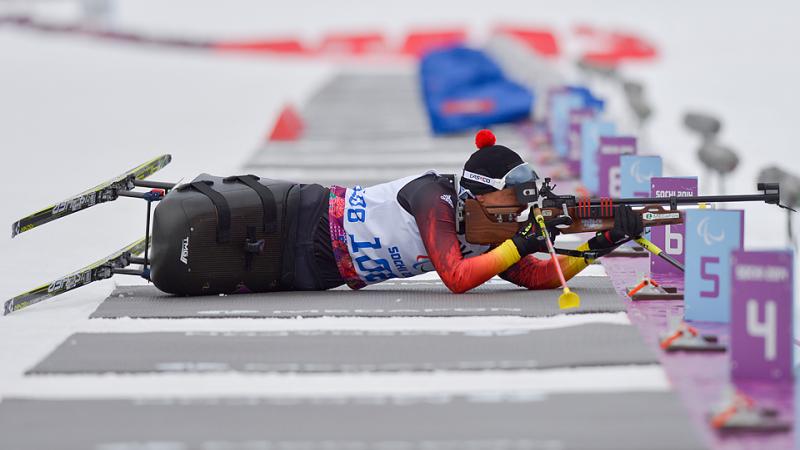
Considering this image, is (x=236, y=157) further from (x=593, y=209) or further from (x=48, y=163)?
(x=593, y=209)

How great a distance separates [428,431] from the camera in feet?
14.9

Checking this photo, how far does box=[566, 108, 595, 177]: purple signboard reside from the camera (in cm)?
1182

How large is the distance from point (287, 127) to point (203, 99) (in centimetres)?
697

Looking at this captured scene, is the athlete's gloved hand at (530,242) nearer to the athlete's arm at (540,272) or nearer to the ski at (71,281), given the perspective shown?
the athlete's arm at (540,272)

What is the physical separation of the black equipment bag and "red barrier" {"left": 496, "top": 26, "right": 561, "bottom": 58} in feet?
102

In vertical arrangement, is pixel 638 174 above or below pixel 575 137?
below

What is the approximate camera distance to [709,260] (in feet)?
19.7

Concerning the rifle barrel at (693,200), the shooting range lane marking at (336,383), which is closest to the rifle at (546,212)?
the rifle barrel at (693,200)

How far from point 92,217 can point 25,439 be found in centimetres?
561

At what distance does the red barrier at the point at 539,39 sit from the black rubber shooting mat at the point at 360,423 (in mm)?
32817

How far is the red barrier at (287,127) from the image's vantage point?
1597 centimetres

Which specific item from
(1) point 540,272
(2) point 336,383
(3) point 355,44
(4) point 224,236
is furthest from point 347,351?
(3) point 355,44

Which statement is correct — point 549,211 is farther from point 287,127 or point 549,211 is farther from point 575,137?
point 287,127

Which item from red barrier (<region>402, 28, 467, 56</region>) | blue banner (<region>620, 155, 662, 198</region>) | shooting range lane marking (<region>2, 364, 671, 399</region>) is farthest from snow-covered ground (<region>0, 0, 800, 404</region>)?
blue banner (<region>620, 155, 662, 198</region>)
